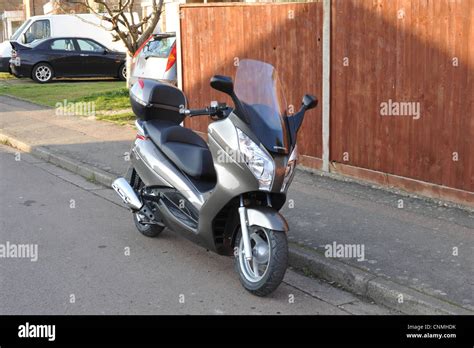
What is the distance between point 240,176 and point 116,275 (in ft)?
4.62

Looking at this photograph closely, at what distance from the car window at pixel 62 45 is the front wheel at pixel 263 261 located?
747 inches

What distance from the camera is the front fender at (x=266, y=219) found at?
5.27m

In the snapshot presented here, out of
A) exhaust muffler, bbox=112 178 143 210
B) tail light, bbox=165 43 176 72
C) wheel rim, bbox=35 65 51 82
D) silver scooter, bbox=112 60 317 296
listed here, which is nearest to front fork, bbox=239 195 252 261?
silver scooter, bbox=112 60 317 296

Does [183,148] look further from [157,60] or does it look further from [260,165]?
[157,60]

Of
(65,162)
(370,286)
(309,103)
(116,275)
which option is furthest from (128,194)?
(65,162)

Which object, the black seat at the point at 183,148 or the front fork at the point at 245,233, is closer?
the front fork at the point at 245,233

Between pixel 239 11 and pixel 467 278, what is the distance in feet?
19.5

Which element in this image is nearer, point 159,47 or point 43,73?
point 159,47

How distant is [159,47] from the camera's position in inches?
564

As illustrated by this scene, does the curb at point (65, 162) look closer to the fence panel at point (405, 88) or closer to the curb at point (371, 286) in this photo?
the fence panel at point (405, 88)

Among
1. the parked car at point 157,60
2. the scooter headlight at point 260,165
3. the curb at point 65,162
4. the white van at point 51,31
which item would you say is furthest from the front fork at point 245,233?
the white van at point 51,31

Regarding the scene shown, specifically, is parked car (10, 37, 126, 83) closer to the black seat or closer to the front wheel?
the black seat

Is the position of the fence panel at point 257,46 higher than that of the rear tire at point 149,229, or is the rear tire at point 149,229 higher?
the fence panel at point 257,46
